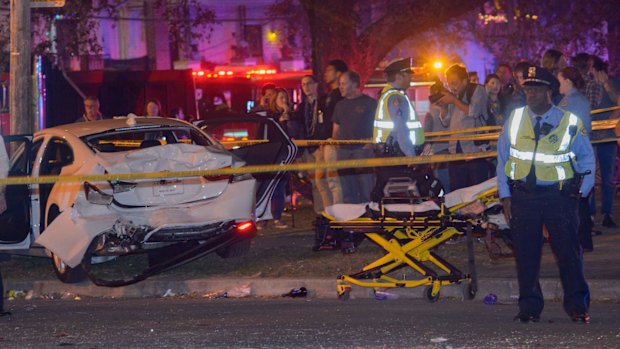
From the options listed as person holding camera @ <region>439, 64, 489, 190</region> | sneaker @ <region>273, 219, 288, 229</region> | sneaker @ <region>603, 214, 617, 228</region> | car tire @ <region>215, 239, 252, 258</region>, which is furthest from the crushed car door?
sneaker @ <region>603, 214, 617, 228</region>

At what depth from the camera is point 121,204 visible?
415 inches

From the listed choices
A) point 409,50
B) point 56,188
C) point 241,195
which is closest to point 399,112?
point 241,195

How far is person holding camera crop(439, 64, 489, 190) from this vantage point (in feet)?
42.2

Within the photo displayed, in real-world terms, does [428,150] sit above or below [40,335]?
above

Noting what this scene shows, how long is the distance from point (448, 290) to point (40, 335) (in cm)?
328

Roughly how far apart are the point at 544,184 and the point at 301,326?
1.92 m

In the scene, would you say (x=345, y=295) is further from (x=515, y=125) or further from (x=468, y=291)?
(x=515, y=125)

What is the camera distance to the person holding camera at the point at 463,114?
12859 mm

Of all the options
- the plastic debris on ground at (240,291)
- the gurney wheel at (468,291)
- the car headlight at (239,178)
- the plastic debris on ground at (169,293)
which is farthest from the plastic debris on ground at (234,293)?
the gurney wheel at (468,291)

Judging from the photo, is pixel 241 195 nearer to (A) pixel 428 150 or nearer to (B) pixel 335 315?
(B) pixel 335 315

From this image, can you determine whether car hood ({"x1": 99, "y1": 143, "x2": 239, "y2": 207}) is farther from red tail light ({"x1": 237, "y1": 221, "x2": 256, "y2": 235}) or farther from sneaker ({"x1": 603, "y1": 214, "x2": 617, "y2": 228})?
sneaker ({"x1": 603, "y1": 214, "x2": 617, "y2": 228})

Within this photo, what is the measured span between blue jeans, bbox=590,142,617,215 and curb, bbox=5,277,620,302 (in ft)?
11.5

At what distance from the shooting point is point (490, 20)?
5103 centimetres

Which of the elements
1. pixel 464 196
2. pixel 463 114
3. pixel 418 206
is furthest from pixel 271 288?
pixel 463 114
